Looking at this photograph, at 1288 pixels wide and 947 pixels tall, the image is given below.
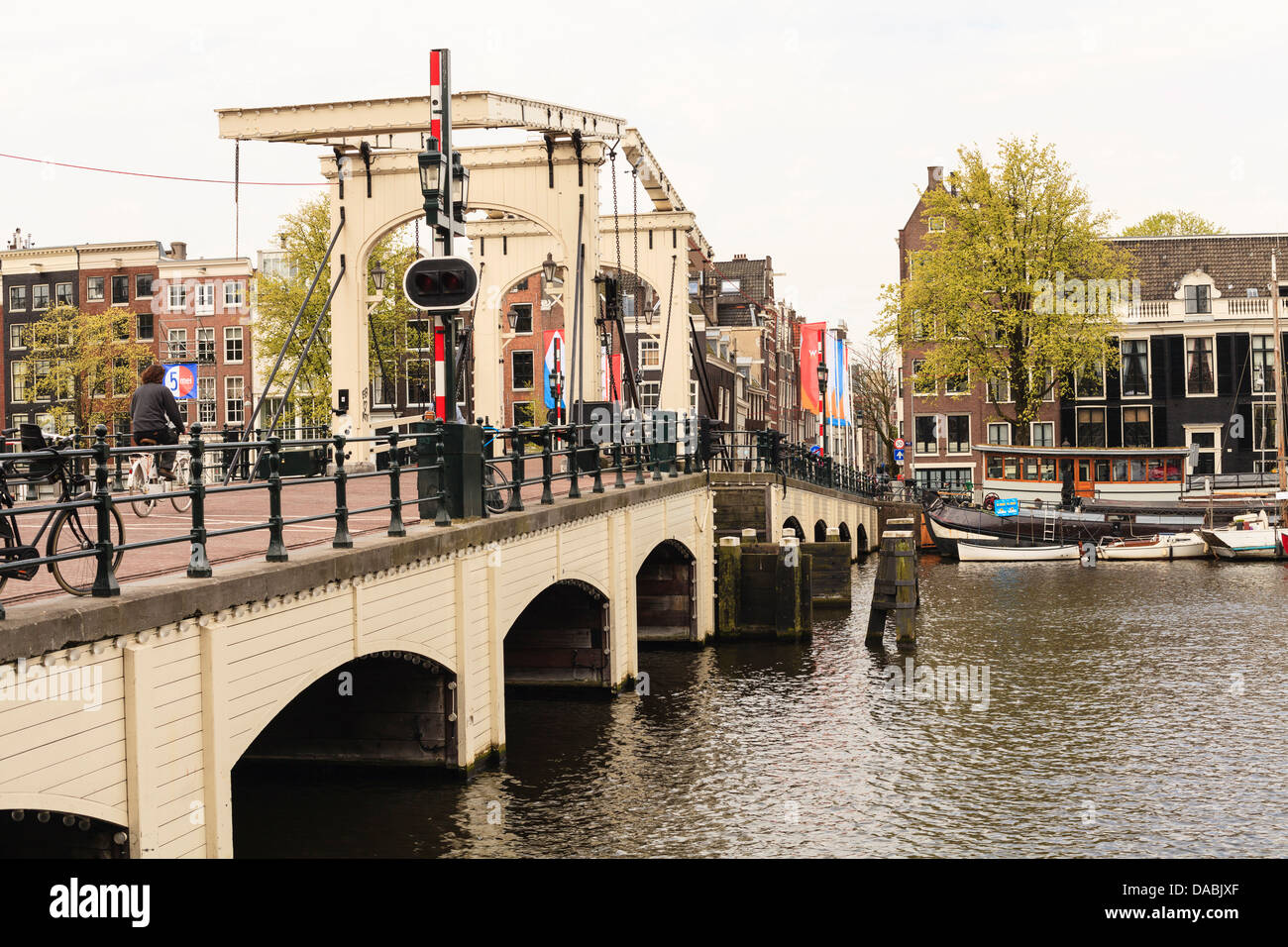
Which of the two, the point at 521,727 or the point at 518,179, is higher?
the point at 518,179

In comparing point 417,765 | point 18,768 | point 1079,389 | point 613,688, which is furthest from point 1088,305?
point 18,768

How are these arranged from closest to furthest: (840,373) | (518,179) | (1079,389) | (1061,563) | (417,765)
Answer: (417,765) < (518,179) < (1061,563) < (840,373) < (1079,389)

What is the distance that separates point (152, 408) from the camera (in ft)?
40.4

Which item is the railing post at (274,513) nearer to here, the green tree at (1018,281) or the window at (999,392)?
the green tree at (1018,281)

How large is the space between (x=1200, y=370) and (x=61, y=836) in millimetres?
53066

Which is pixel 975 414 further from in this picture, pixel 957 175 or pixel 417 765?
pixel 417 765

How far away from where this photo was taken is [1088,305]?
48.0m

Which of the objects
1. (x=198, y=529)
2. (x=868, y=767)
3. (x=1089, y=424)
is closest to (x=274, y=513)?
(x=198, y=529)

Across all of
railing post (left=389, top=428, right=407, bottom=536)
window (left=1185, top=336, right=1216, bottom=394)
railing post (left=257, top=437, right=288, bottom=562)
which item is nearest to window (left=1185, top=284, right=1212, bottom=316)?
window (left=1185, top=336, right=1216, bottom=394)

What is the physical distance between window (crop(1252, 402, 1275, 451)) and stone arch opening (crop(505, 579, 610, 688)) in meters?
42.3

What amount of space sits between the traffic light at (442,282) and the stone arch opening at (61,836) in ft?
18.6

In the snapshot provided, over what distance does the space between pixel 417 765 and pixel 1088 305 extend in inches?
1616

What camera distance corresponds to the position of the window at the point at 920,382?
47812 mm

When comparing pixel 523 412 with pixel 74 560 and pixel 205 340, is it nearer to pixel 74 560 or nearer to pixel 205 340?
pixel 205 340
